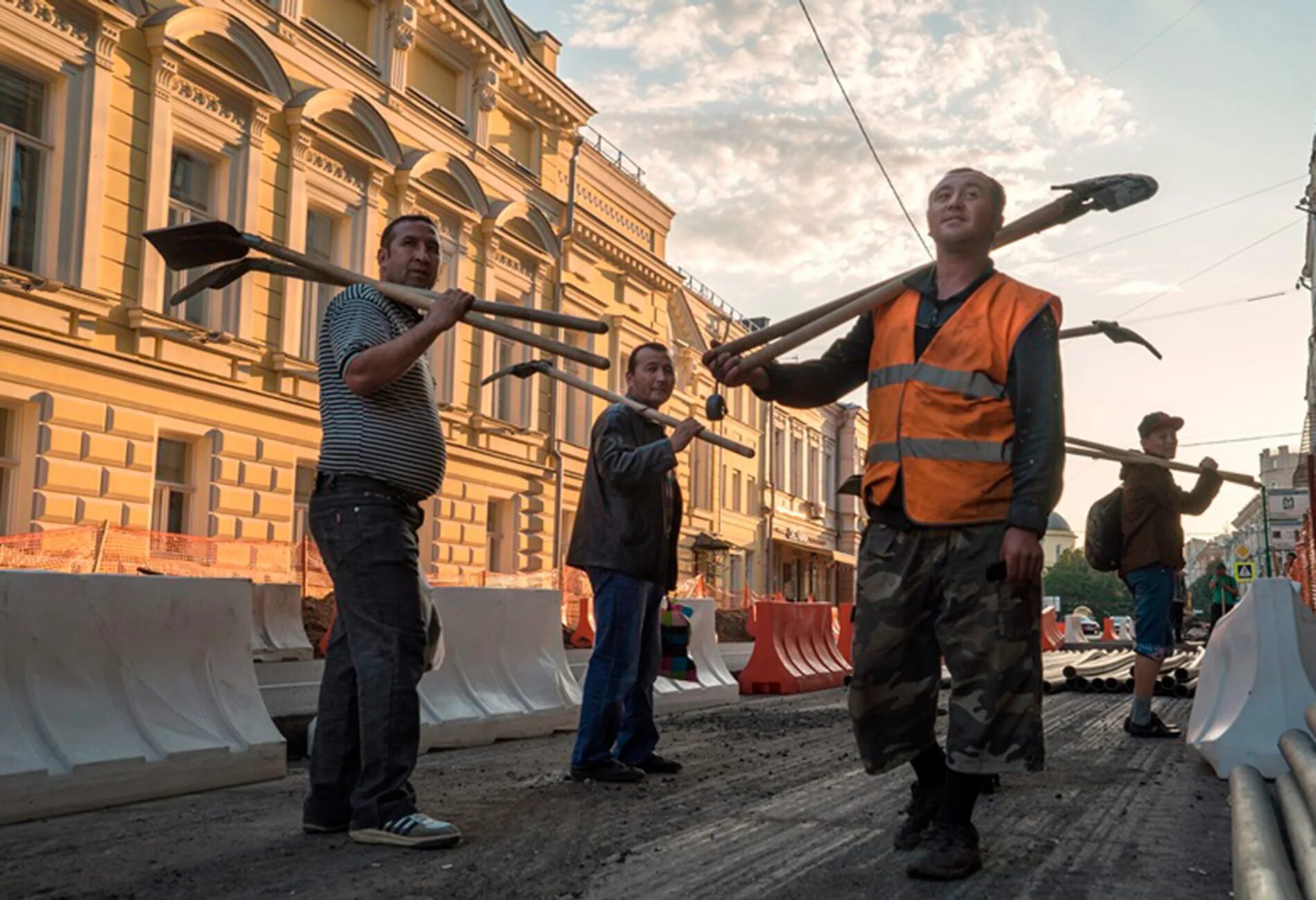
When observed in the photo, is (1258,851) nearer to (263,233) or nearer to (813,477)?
(263,233)

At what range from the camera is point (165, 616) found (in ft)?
17.6

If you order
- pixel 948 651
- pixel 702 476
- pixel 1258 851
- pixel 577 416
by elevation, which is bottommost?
→ pixel 1258 851

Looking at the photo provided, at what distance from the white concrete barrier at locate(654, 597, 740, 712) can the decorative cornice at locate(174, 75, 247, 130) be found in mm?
10401

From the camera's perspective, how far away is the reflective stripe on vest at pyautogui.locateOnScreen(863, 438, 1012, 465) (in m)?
3.59

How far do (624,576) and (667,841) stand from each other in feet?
6.01

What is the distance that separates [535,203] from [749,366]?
954 inches

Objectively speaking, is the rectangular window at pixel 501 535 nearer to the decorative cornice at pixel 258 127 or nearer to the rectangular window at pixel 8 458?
the decorative cornice at pixel 258 127

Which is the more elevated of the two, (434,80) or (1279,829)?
(434,80)

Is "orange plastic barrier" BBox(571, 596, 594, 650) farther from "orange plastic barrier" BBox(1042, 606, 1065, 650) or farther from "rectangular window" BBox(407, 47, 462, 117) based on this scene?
"orange plastic barrier" BBox(1042, 606, 1065, 650)

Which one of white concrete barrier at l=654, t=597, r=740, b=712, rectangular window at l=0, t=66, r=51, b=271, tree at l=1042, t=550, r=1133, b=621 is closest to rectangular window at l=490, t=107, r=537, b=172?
rectangular window at l=0, t=66, r=51, b=271

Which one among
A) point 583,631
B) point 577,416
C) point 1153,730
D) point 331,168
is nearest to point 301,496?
point 331,168

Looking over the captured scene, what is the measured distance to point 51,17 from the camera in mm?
15031

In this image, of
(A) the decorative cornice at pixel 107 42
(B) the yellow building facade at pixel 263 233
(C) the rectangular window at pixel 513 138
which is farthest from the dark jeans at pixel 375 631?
(C) the rectangular window at pixel 513 138

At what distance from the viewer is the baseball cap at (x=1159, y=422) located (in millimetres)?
7664
